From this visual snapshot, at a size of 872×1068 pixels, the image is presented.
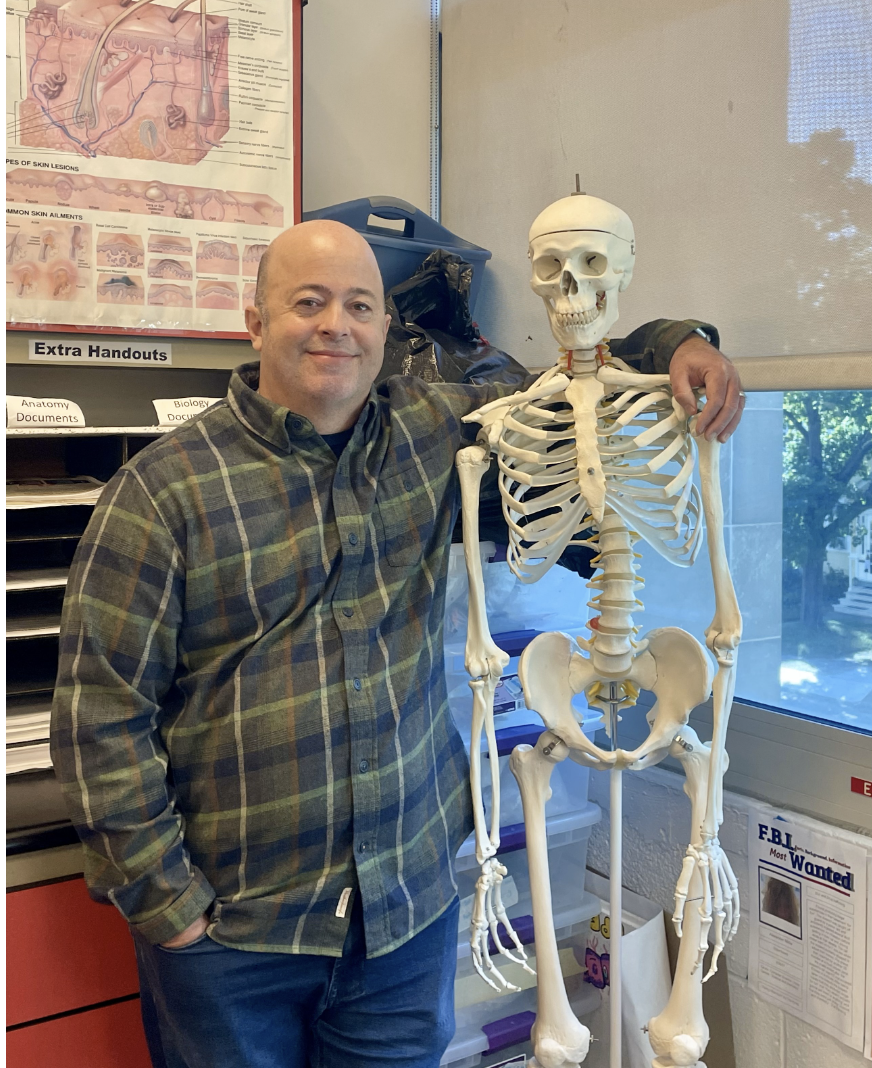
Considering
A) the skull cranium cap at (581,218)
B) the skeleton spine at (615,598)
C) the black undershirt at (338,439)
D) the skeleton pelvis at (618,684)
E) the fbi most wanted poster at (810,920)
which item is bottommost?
the fbi most wanted poster at (810,920)

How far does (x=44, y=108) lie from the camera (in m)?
1.57

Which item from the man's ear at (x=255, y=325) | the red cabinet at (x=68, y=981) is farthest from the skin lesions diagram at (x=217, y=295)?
the red cabinet at (x=68, y=981)

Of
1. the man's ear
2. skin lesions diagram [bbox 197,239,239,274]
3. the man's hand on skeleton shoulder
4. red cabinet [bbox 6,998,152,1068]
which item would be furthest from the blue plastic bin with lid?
red cabinet [bbox 6,998,152,1068]

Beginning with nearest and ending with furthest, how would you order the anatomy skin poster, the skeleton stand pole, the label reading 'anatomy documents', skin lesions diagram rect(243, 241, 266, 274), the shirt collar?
the shirt collar → the skeleton stand pole → the label reading 'anatomy documents' → the anatomy skin poster → skin lesions diagram rect(243, 241, 266, 274)

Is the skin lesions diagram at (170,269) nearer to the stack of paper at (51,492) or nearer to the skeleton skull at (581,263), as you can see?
the stack of paper at (51,492)

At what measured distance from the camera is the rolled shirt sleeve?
1089 millimetres

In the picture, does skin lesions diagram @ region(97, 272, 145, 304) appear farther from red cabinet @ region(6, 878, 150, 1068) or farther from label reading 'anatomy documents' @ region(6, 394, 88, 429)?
red cabinet @ region(6, 878, 150, 1068)

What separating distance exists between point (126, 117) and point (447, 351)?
711 mm

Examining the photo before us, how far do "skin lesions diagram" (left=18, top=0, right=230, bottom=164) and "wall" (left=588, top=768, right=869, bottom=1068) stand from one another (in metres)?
1.51

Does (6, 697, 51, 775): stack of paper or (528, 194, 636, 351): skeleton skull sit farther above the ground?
(528, 194, 636, 351): skeleton skull

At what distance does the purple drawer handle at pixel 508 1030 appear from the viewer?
5.43 feet

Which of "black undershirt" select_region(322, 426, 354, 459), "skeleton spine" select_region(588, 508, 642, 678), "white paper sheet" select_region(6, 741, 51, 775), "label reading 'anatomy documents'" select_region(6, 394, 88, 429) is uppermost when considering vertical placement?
"label reading 'anatomy documents'" select_region(6, 394, 88, 429)

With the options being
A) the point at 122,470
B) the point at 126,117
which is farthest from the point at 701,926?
the point at 126,117

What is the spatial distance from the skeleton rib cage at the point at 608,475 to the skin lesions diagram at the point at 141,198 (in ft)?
2.80
